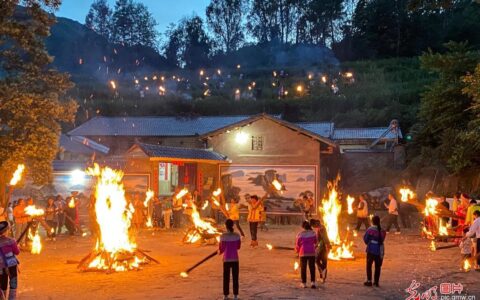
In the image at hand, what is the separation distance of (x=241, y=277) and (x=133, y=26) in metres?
87.8

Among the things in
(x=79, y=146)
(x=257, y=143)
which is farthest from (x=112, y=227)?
(x=79, y=146)

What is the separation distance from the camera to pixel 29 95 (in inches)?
915

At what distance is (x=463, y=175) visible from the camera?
93.7 feet

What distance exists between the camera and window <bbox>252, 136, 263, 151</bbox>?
3303 cm

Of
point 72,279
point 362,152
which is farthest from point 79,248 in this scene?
point 362,152

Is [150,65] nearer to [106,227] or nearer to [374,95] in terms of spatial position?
→ [374,95]

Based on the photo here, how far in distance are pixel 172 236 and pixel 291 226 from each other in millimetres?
8444

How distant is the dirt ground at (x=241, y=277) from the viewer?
11750 millimetres

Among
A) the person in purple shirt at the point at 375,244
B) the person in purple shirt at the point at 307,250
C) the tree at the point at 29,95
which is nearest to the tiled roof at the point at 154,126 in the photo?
the tree at the point at 29,95

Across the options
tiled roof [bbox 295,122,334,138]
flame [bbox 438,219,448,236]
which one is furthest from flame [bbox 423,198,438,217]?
tiled roof [bbox 295,122,334,138]

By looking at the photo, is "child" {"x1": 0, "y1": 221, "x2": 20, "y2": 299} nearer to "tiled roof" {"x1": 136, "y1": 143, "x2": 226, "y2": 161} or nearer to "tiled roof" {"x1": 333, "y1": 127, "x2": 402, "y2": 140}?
"tiled roof" {"x1": 136, "y1": 143, "x2": 226, "y2": 161}

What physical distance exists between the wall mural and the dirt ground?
39.3 feet

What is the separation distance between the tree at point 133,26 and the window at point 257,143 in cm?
6745

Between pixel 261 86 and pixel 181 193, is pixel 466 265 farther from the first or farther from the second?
pixel 261 86
